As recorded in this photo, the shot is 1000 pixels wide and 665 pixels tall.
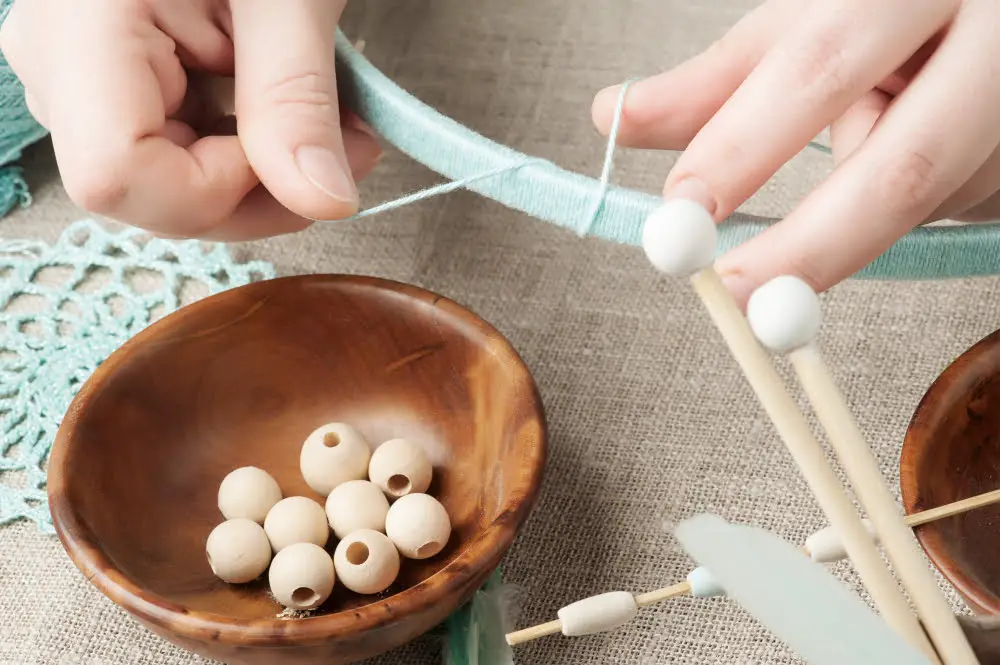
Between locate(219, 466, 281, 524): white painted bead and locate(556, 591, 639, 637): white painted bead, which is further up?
locate(556, 591, 639, 637): white painted bead

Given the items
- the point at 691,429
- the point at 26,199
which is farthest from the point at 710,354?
the point at 26,199

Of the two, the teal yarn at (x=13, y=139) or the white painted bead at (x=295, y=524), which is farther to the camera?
the teal yarn at (x=13, y=139)

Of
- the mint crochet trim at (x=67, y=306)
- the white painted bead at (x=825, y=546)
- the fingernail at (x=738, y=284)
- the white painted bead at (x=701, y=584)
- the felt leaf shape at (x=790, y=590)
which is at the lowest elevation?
the mint crochet trim at (x=67, y=306)

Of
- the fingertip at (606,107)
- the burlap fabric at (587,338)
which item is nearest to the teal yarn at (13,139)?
the burlap fabric at (587,338)

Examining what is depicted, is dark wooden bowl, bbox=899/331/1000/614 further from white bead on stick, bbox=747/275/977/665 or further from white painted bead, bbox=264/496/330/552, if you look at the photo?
white painted bead, bbox=264/496/330/552

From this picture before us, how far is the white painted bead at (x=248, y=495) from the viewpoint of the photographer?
53cm

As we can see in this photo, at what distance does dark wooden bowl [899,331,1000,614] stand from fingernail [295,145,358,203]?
0.88 ft

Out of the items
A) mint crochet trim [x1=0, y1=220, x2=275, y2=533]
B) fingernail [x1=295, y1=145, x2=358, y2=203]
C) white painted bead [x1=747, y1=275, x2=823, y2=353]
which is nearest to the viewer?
white painted bead [x1=747, y1=275, x2=823, y2=353]

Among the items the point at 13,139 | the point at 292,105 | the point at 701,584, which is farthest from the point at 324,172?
the point at 13,139

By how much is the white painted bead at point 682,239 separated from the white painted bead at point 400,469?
334 mm

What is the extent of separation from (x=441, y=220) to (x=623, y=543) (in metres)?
0.29

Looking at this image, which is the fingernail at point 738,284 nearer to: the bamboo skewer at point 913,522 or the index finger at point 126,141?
the bamboo skewer at point 913,522

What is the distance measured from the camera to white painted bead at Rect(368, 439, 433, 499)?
540mm

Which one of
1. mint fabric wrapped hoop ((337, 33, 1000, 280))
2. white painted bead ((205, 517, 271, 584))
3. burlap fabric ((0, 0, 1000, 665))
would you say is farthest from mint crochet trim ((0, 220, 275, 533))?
mint fabric wrapped hoop ((337, 33, 1000, 280))
